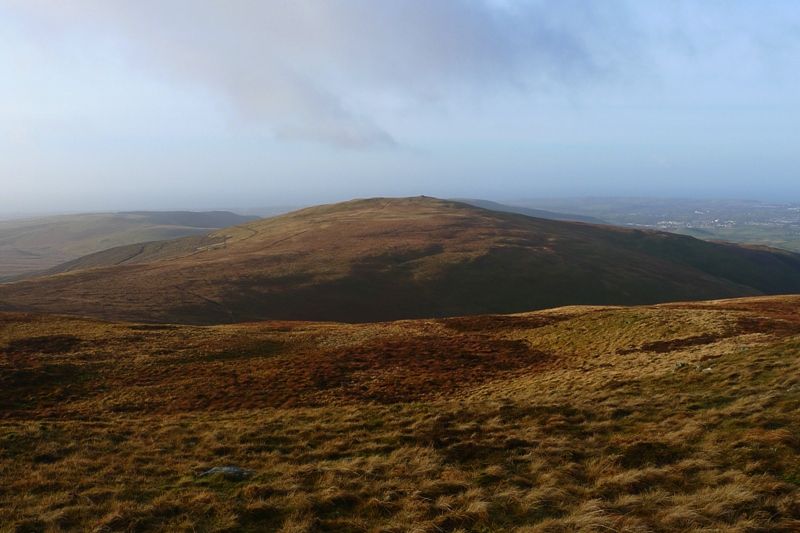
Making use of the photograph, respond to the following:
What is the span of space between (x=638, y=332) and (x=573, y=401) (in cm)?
1866

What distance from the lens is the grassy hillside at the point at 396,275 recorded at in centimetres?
8031

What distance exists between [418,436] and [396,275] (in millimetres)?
86543

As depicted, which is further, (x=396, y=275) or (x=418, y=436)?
(x=396, y=275)

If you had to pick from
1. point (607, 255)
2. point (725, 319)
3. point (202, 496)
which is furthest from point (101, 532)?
point (607, 255)

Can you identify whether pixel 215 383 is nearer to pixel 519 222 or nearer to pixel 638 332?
pixel 638 332

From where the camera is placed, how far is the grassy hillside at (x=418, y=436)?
11.5 metres

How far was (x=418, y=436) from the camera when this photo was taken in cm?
1727

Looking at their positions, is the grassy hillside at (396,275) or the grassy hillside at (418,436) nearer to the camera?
the grassy hillside at (418,436)

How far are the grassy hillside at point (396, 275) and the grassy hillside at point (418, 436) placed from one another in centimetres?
4544

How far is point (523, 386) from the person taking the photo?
25.8 meters

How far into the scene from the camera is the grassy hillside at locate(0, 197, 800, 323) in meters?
80.3

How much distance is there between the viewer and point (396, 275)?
340ft

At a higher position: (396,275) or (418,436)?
(418,436)

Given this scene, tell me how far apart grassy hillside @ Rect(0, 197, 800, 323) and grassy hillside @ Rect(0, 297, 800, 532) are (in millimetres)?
45436
